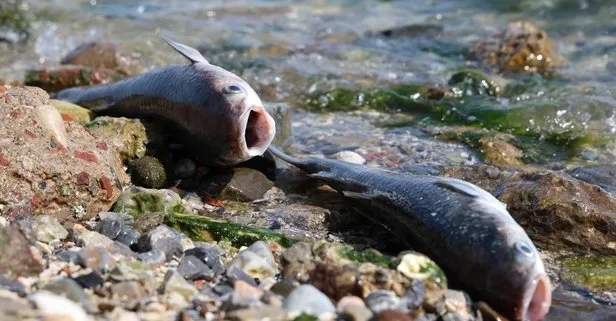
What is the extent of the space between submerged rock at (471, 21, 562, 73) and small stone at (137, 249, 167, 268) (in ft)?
25.0

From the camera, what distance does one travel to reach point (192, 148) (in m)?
6.16

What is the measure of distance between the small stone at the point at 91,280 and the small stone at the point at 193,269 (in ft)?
1.63

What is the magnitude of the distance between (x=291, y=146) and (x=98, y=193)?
2535 millimetres

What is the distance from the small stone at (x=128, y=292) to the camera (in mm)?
3732

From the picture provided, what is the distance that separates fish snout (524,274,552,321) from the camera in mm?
4102

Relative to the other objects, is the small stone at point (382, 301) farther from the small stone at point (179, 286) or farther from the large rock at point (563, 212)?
the large rock at point (563, 212)

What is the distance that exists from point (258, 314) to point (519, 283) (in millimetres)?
1386

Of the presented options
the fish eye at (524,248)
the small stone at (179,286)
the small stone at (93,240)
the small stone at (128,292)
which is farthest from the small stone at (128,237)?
the fish eye at (524,248)

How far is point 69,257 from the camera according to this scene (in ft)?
13.7

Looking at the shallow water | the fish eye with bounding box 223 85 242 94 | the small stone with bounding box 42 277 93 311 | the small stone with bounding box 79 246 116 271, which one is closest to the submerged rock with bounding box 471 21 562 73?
the shallow water

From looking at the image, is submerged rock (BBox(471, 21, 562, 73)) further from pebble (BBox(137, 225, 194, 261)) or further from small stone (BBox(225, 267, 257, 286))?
small stone (BBox(225, 267, 257, 286))

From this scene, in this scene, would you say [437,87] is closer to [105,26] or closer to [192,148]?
[192,148]

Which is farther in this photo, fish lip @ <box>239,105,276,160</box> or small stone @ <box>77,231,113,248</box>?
fish lip @ <box>239,105,276,160</box>

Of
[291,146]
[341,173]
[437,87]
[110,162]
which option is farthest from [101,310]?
[437,87]
